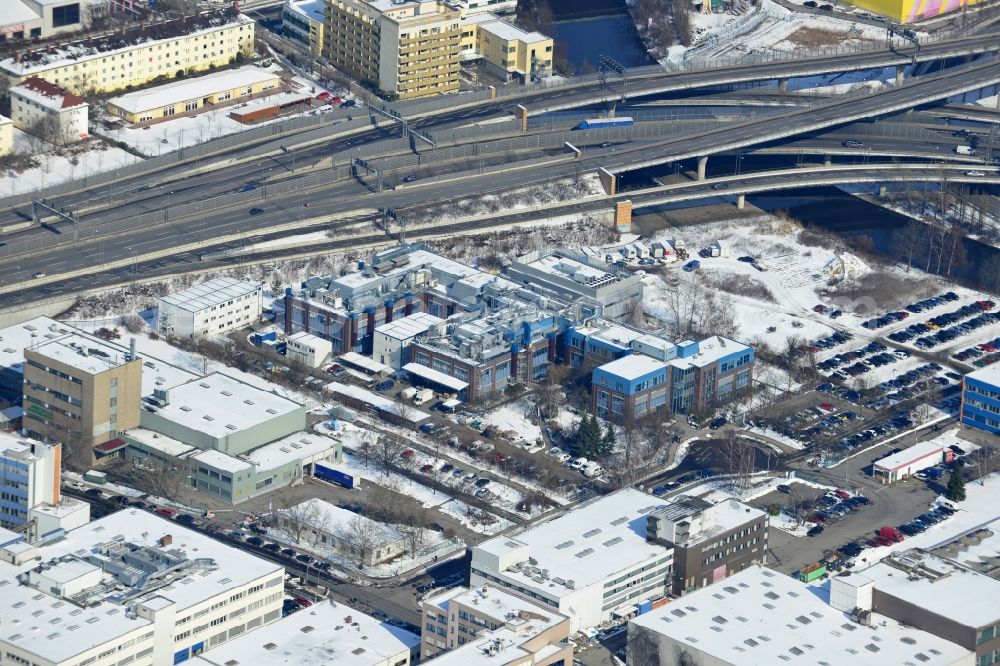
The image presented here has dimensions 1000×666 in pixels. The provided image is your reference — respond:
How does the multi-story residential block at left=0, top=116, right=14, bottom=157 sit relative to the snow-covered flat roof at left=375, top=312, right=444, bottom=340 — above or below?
above

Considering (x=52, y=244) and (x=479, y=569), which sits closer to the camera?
(x=479, y=569)

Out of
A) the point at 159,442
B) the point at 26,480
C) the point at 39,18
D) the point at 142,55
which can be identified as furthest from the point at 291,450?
the point at 39,18

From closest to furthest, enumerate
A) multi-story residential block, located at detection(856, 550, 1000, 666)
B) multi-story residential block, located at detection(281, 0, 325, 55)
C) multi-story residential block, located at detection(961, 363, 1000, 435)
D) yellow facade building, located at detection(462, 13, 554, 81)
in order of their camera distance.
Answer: multi-story residential block, located at detection(856, 550, 1000, 666)
multi-story residential block, located at detection(961, 363, 1000, 435)
yellow facade building, located at detection(462, 13, 554, 81)
multi-story residential block, located at detection(281, 0, 325, 55)

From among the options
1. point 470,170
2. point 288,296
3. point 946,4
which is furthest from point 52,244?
point 946,4

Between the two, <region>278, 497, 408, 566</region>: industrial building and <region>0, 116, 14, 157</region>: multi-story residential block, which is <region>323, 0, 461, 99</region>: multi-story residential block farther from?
<region>278, 497, 408, 566</region>: industrial building

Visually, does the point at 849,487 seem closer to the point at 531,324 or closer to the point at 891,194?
the point at 531,324

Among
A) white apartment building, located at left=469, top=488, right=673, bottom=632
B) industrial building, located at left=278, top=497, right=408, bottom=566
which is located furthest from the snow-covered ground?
white apartment building, located at left=469, top=488, right=673, bottom=632

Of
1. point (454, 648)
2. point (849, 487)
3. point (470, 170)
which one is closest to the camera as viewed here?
point (454, 648)
